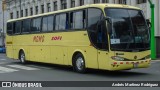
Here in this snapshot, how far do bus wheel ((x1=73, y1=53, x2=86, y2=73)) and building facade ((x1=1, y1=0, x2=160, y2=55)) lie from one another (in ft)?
48.6

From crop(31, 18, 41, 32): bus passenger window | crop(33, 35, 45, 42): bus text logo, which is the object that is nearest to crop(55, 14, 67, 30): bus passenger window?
crop(33, 35, 45, 42): bus text logo

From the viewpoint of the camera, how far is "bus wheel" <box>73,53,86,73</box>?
1700cm

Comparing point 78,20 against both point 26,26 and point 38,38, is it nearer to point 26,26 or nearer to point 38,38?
point 38,38

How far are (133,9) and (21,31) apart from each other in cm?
995

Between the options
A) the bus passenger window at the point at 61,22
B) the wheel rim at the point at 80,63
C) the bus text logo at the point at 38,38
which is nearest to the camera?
the wheel rim at the point at 80,63

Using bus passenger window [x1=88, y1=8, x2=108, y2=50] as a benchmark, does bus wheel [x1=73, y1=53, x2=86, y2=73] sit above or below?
below

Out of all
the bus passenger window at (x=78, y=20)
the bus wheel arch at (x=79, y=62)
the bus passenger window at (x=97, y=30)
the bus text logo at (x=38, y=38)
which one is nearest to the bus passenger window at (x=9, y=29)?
the bus text logo at (x=38, y=38)

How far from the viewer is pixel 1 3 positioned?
76.2 meters

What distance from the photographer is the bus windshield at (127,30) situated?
1512cm

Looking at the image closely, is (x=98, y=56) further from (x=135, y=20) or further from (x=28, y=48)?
(x=28, y=48)

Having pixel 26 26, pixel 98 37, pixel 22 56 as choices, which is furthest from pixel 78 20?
pixel 22 56

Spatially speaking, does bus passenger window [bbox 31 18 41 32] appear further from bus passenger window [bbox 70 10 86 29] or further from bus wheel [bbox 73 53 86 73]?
bus wheel [bbox 73 53 86 73]

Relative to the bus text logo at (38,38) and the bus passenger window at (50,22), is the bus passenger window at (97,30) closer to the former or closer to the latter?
the bus passenger window at (50,22)

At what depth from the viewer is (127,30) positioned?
15.5 m
